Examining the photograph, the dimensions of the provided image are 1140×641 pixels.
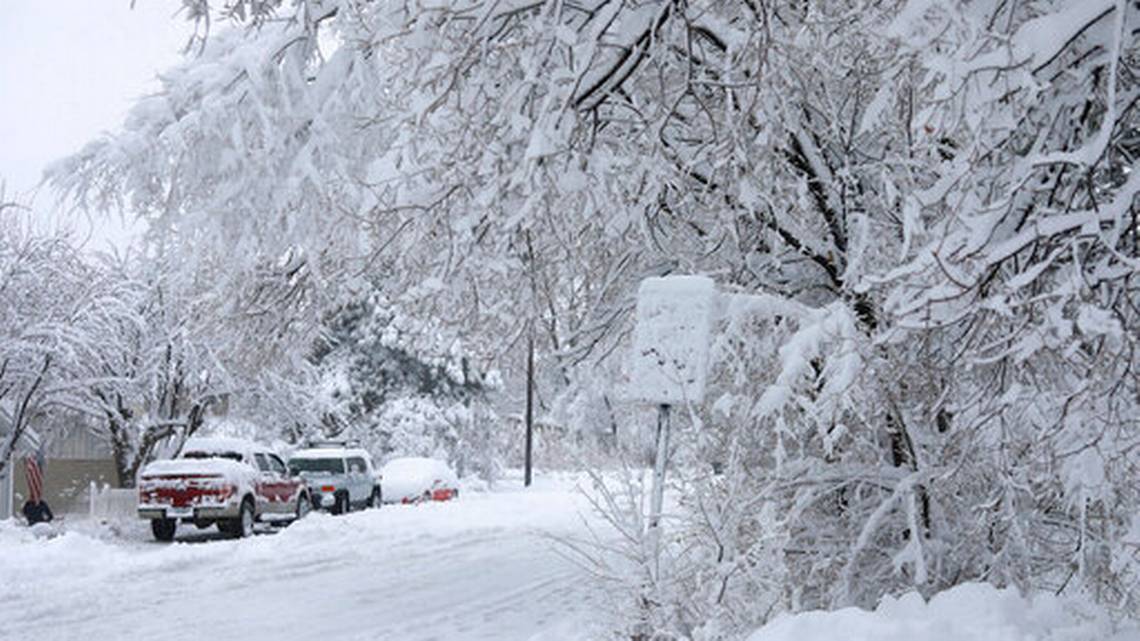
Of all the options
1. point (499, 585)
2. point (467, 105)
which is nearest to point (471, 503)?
point (499, 585)

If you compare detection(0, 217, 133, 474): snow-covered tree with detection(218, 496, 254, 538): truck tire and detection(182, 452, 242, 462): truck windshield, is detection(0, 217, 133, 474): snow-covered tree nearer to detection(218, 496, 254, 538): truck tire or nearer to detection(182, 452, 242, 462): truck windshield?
detection(182, 452, 242, 462): truck windshield

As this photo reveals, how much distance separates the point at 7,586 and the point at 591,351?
8.12 m

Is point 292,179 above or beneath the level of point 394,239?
above

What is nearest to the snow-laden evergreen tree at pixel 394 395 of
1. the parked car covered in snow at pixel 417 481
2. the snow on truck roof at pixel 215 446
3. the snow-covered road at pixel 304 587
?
the parked car covered in snow at pixel 417 481

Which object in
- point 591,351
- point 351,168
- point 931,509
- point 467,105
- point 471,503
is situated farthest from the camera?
point 471,503

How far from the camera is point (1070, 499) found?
6746 mm

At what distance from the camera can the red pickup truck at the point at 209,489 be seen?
2377 centimetres

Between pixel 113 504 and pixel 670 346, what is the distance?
2211 centimetres

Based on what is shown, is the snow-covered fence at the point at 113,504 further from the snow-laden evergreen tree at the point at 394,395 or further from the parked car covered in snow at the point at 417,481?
the snow-laden evergreen tree at the point at 394,395

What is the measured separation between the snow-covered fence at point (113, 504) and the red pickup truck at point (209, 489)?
101 inches

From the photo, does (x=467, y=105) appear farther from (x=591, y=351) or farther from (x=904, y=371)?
(x=591, y=351)

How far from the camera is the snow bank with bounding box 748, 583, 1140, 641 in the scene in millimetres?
6152

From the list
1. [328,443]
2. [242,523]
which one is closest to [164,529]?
[242,523]

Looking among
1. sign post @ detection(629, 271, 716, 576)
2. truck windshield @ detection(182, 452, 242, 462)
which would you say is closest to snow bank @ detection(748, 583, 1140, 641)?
sign post @ detection(629, 271, 716, 576)
